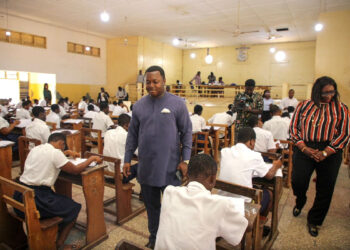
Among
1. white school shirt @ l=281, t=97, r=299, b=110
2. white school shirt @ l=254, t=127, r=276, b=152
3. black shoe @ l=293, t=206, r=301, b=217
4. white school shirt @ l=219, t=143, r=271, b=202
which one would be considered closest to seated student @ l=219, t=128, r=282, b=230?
white school shirt @ l=219, t=143, r=271, b=202

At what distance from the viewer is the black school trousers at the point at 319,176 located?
2.80m

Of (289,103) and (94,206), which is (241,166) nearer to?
(94,206)

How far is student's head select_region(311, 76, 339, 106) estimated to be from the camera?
106 inches

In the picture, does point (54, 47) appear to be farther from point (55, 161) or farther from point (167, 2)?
point (55, 161)

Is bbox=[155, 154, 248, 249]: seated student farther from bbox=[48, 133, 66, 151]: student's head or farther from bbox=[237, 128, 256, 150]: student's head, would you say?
bbox=[48, 133, 66, 151]: student's head

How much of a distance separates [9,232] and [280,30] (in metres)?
13.7

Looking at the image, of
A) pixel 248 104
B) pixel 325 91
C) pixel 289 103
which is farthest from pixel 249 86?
pixel 289 103

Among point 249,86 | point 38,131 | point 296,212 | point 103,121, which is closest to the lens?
point 296,212

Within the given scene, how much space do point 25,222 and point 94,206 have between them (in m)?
0.68

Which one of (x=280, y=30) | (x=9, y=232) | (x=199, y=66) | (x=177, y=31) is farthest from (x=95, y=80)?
(x=9, y=232)

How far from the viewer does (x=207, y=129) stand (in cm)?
595

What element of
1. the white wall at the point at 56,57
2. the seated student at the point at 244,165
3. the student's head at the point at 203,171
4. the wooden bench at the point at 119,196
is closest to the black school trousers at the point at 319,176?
the seated student at the point at 244,165

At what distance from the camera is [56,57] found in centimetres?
1268

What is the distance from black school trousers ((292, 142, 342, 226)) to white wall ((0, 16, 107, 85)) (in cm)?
1179
